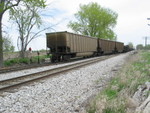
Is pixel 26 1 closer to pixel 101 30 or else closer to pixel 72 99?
pixel 72 99

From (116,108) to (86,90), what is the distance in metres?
2.55

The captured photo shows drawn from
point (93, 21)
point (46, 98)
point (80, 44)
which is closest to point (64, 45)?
point (80, 44)

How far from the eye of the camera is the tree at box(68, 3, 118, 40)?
4850 centimetres

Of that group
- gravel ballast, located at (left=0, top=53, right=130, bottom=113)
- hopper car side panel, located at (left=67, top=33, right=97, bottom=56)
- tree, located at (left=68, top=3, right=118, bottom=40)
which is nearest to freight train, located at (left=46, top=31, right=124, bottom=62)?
hopper car side panel, located at (left=67, top=33, right=97, bottom=56)

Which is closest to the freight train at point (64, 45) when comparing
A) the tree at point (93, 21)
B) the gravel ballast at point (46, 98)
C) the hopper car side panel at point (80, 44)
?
the hopper car side panel at point (80, 44)

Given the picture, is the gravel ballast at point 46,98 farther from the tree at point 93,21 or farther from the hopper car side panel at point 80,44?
the tree at point 93,21

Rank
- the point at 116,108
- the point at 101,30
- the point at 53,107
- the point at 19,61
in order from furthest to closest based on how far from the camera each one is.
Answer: the point at 101,30 < the point at 19,61 < the point at 53,107 < the point at 116,108

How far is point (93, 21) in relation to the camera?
48.5 m

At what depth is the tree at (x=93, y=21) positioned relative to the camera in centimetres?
4850

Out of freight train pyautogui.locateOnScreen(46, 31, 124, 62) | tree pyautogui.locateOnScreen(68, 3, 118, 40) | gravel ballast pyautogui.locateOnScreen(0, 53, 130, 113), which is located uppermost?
tree pyautogui.locateOnScreen(68, 3, 118, 40)

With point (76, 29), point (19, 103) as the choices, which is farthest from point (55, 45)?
point (76, 29)

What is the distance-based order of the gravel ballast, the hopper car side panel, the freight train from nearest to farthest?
the gravel ballast
the freight train
the hopper car side panel

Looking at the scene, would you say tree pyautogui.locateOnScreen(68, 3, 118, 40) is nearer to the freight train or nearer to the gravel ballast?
the freight train

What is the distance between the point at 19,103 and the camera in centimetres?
536
